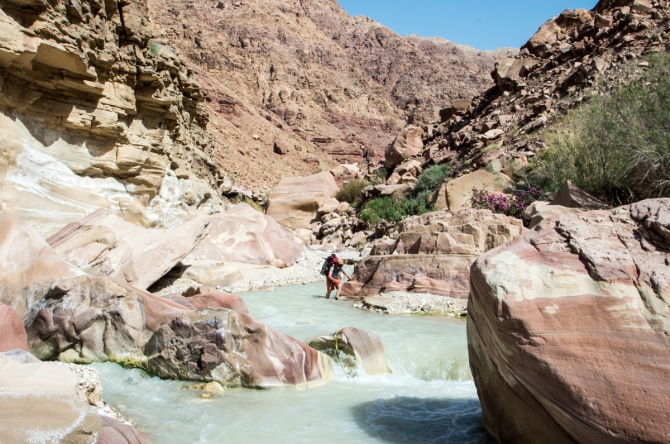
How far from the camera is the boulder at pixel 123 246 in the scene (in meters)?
6.78

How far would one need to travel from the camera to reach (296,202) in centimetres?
2273

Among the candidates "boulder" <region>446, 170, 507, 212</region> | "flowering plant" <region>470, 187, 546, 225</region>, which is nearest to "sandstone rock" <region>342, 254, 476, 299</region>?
"flowering plant" <region>470, 187, 546, 225</region>

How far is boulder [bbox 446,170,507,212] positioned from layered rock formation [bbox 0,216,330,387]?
1086 cm

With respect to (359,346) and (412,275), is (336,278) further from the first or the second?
(359,346)

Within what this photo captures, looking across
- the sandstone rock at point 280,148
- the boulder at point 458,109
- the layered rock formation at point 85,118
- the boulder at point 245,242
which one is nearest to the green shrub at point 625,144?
the boulder at point 245,242

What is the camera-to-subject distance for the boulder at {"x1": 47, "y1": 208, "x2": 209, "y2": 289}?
Answer: 678 centimetres

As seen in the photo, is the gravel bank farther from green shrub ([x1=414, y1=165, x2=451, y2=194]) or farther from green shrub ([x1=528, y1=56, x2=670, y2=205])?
green shrub ([x1=414, y1=165, x2=451, y2=194])

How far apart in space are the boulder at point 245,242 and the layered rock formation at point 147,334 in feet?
18.7

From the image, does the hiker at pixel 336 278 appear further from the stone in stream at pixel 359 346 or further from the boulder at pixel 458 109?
the boulder at pixel 458 109

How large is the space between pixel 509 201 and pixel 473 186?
137 centimetres

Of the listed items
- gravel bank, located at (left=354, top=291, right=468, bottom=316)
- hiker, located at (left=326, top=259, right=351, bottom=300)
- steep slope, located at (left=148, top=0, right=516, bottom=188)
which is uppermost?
steep slope, located at (left=148, top=0, right=516, bottom=188)

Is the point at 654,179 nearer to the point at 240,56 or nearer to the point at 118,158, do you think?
the point at 118,158

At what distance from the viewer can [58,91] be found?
955 centimetres

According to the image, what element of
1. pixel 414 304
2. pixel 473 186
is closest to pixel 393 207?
pixel 473 186
